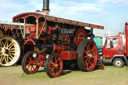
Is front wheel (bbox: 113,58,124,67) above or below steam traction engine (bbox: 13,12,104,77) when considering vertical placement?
below

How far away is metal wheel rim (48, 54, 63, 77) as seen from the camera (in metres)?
6.14

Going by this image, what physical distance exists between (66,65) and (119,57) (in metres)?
2.86

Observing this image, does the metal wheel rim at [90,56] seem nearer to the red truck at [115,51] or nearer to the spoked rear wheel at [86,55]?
the spoked rear wheel at [86,55]

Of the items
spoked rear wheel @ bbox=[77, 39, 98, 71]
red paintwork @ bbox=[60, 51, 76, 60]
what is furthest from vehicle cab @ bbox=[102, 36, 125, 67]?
red paintwork @ bbox=[60, 51, 76, 60]

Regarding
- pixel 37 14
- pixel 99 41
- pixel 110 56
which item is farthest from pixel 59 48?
pixel 99 41

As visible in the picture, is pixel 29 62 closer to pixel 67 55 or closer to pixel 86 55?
pixel 67 55

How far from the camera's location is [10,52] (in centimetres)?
1011

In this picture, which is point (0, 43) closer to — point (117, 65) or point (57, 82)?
point (57, 82)

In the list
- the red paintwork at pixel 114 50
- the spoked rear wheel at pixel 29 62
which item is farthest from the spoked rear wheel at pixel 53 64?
the red paintwork at pixel 114 50

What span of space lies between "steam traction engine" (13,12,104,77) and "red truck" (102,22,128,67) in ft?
4.75

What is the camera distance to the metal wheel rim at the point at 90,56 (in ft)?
25.1

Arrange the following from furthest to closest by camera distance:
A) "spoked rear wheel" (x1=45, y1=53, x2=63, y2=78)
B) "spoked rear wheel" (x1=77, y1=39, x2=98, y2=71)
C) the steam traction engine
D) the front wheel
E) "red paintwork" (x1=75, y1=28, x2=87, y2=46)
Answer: the front wheel, "red paintwork" (x1=75, y1=28, x2=87, y2=46), "spoked rear wheel" (x1=77, y1=39, x2=98, y2=71), the steam traction engine, "spoked rear wheel" (x1=45, y1=53, x2=63, y2=78)

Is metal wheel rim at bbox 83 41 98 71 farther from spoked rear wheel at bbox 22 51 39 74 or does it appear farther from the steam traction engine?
spoked rear wheel at bbox 22 51 39 74

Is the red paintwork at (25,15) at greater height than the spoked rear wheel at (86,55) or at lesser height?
greater
